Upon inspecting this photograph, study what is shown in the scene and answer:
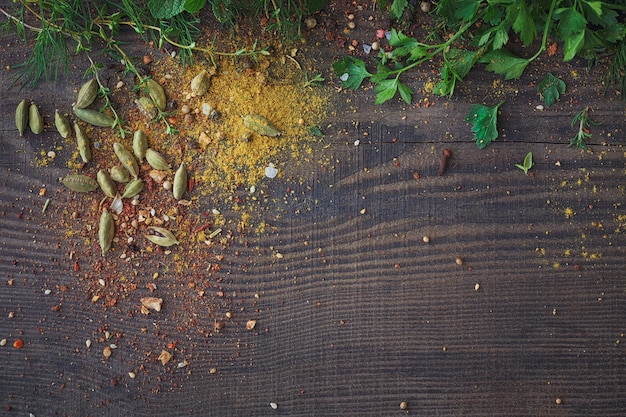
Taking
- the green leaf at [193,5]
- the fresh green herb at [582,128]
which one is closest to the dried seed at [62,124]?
the green leaf at [193,5]

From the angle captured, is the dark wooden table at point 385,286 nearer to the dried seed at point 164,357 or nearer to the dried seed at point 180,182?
the dried seed at point 164,357

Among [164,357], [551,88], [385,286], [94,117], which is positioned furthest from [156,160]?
[551,88]

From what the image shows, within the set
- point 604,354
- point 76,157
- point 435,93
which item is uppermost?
point 435,93

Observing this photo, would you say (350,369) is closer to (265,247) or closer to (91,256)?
(265,247)

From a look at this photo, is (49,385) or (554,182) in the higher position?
(554,182)

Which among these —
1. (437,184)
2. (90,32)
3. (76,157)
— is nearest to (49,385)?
(76,157)

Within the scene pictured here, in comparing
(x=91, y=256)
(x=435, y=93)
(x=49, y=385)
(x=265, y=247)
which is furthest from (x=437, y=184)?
(x=49, y=385)
